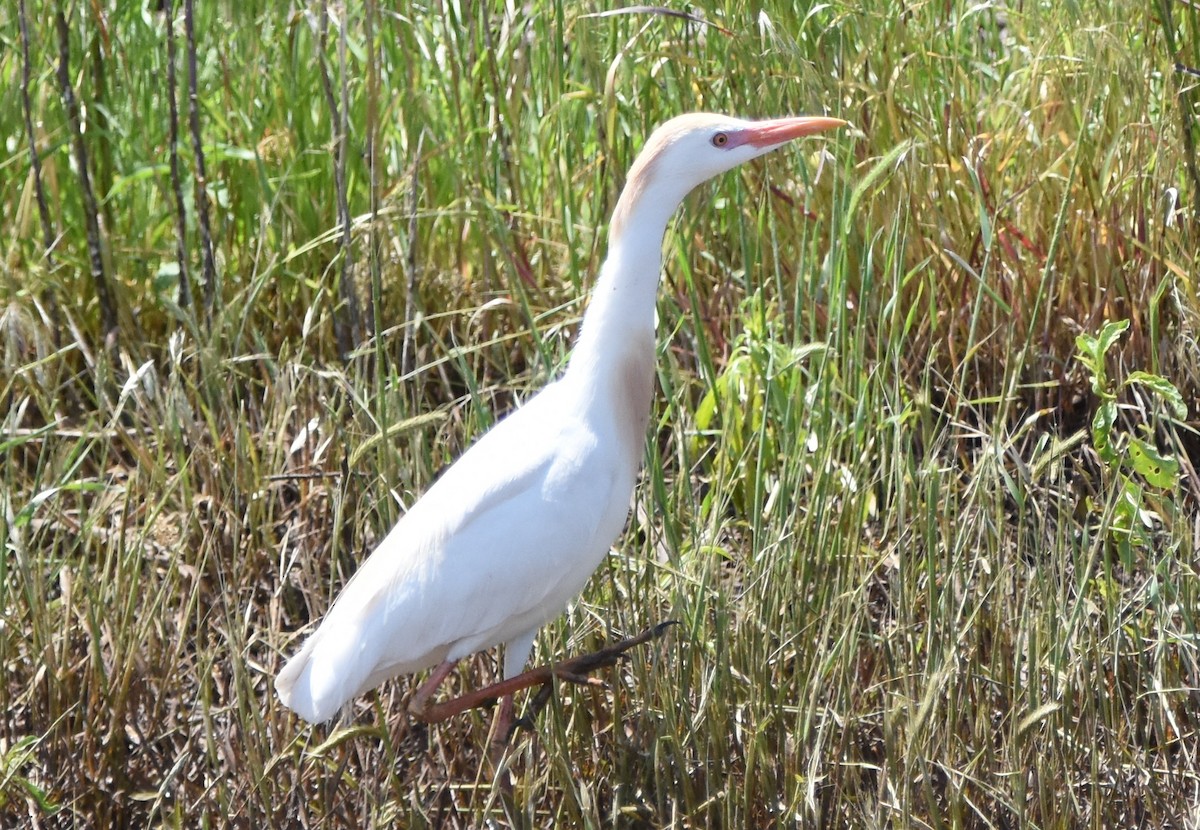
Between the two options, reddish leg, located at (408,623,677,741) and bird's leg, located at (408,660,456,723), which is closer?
reddish leg, located at (408,623,677,741)

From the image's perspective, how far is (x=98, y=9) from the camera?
3.18m

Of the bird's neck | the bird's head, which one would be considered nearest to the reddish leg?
the bird's neck

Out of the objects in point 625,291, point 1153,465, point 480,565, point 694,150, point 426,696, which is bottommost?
point 426,696

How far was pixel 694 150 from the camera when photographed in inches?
88.9

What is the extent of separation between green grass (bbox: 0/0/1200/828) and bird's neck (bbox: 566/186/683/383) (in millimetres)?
170

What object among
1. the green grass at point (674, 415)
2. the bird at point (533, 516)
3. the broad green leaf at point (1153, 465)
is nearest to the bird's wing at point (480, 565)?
the bird at point (533, 516)

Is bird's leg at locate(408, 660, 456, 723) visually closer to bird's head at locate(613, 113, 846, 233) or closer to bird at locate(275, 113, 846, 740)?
bird at locate(275, 113, 846, 740)

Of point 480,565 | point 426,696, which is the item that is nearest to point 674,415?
point 480,565

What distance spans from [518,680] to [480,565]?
18 centimetres

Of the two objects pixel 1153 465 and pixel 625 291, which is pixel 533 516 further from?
pixel 1153 465

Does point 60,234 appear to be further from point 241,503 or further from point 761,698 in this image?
point 761,698

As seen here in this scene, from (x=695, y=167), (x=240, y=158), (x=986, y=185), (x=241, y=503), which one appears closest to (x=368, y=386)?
(x=241, y=503)

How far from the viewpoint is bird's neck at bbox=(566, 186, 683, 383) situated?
89.9 inches

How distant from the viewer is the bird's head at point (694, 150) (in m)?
2.25
